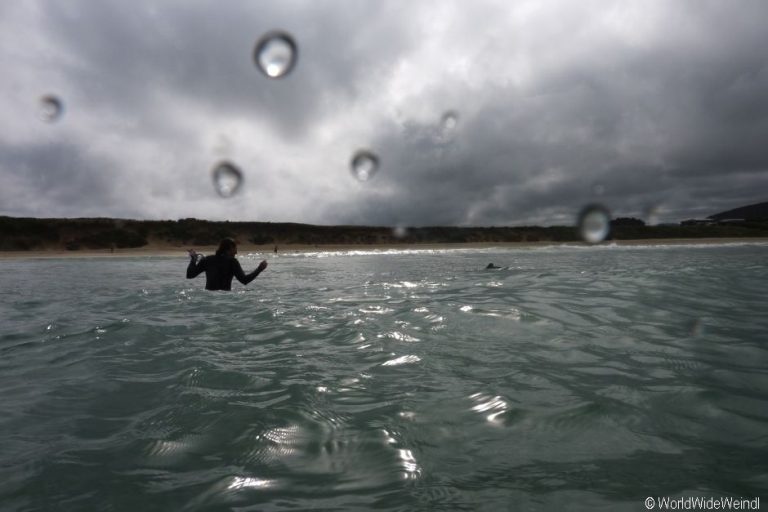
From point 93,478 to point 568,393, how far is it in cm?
366

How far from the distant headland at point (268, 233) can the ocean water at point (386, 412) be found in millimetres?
47165

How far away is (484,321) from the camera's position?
7262 millimetres

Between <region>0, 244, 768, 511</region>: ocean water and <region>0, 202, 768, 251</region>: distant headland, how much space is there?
47.2 meters

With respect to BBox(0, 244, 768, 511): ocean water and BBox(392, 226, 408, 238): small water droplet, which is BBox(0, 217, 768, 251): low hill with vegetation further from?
BBox(0, 244, 768, 511): ocean water

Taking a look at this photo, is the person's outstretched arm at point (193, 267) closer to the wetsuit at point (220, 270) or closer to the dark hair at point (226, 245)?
the wetsuit at point (220, 270)

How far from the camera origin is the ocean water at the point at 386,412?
2.45 m

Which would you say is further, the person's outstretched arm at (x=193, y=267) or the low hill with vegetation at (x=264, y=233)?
the low hill with vegetation at (x=264, y=233)

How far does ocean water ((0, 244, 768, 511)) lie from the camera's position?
2.45 meters

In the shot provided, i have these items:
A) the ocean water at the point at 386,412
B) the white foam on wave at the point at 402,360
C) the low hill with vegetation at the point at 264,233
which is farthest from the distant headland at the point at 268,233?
the white foam on wave at the point at 402,360

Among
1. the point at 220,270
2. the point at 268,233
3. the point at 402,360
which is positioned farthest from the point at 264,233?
the point at 402,360

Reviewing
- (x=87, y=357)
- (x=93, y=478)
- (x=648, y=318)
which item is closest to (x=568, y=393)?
(x=93, y=478)

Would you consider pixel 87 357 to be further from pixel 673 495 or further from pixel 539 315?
pixel 539 315

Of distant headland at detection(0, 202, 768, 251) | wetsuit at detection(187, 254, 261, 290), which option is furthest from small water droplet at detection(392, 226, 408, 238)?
wetsuit at detection(187, 254, 261, 290)

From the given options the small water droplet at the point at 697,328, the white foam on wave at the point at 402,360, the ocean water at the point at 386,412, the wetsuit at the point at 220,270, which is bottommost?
the small water droplet at the point at 697,328
